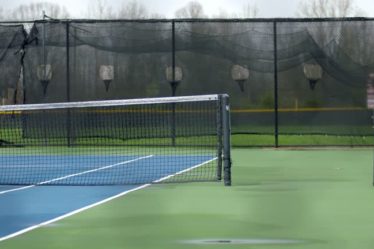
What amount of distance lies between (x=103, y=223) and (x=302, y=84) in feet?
32.6

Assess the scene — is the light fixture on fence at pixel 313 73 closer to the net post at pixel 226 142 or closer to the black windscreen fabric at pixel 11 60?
the black windscreen fabric at pixel 11 60

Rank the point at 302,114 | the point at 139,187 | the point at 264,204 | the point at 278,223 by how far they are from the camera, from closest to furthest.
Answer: the point at 278,223 < the point at 264,204 < the point at 139,187 < the point at 302,114

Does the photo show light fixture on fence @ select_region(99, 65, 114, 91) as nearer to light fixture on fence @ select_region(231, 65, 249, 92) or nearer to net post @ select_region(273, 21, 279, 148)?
light fixture on fence @ select_region(231, 65, 249, 92)

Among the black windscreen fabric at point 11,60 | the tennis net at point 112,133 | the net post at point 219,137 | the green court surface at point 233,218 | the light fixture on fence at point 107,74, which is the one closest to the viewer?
the green court surface at point 233,218

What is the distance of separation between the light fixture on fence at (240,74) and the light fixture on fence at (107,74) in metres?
2.36

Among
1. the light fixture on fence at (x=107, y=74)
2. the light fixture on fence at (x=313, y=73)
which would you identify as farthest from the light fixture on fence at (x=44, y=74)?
the light fixture on fence at (x=313, y=73)

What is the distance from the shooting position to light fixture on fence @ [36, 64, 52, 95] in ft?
50.5

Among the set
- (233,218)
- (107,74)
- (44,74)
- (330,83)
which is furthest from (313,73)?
(233,218)

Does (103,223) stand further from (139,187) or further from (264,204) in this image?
(139,187)

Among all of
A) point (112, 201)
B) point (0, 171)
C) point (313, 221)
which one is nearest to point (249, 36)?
point (0, 171)

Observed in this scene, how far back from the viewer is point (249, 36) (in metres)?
15.2

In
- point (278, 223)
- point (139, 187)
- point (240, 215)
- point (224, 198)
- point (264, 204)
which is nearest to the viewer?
point (278, 223)

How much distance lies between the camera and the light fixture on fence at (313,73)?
15.1 metres

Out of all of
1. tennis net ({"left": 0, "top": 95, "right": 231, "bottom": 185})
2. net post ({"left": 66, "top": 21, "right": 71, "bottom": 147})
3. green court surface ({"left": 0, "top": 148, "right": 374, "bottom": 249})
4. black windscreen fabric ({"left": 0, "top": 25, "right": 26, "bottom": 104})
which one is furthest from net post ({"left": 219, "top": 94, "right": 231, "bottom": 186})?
black windscreen fabric ({"left": 0, "top": 25, "right": 26, "bottom": 104})
